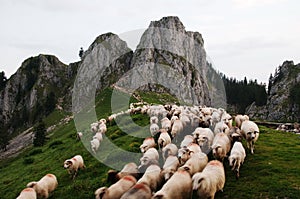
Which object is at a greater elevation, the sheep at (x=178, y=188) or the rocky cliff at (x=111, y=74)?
the rocky cliff at (x=111, y=74)

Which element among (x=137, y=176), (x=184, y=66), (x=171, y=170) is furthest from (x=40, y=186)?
(x=184, y=66)

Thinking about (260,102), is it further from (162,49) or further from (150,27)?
(150,27)

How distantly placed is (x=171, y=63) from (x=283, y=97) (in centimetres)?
5001

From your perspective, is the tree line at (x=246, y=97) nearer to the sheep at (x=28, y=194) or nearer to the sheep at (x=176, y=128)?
the sheep at (x=176, y=128)

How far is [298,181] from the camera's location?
1448cm

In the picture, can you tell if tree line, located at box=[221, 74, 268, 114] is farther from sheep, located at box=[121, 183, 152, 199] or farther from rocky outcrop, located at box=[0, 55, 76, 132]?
sheep, located at box=[121, 183, 152, 199]

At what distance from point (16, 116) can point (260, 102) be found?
117277mm

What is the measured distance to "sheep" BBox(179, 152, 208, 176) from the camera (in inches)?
578

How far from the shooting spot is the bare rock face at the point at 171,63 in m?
124

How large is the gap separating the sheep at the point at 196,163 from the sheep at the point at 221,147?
3.89 feet

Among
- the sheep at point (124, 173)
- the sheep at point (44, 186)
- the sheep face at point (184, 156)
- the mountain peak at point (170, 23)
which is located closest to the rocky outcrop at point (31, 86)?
the mountain peak at point (170, 23)

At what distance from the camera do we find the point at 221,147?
16.7 metres

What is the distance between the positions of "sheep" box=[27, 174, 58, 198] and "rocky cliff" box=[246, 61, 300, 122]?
108392mm

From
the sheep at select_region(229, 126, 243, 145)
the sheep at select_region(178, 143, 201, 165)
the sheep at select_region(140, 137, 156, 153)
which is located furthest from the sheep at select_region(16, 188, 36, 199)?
the sheep at select_region(229, 126, 243, 145)
